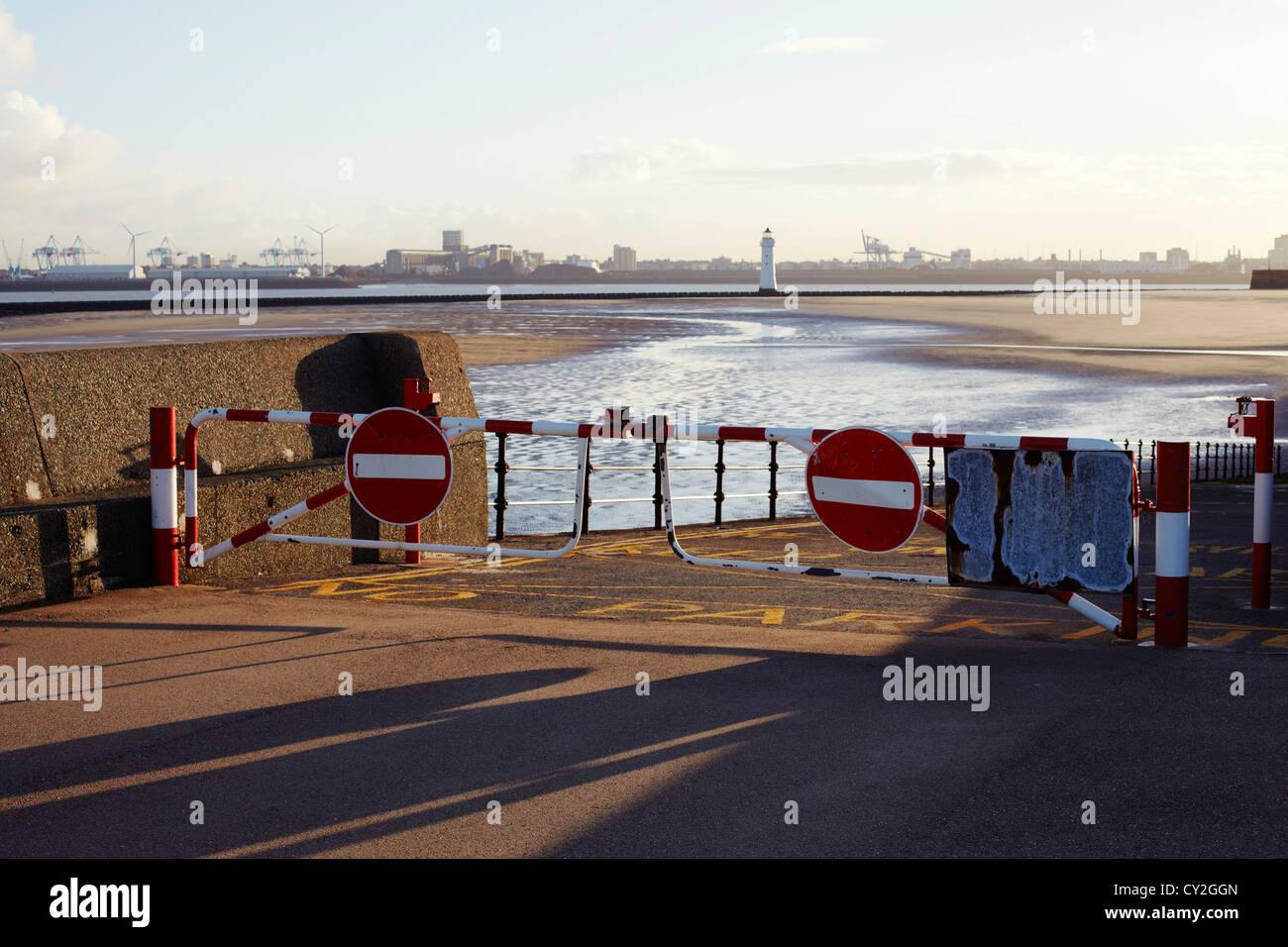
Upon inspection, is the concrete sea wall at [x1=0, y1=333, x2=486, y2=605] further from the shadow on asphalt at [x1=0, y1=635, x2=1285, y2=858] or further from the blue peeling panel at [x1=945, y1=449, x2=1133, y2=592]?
the blue peeling panel at [x1=945, y1=449, x2=1133, y2=592]

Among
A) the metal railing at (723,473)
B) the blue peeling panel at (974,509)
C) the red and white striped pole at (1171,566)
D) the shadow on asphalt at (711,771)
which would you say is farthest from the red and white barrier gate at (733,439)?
the shadow on asphalt at (711,771)

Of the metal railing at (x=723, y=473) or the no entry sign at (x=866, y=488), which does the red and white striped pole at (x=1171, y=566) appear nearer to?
the metal railing at (x=723, y=473)

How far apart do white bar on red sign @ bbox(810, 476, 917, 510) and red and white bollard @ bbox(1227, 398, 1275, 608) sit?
3151 mm

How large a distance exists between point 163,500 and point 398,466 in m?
1.66

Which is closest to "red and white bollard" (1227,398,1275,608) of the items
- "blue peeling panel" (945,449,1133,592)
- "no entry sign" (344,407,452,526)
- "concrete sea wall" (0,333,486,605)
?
"blue peeling panel" (945,449,1133,592)

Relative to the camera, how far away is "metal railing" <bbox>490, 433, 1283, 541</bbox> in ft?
46.3

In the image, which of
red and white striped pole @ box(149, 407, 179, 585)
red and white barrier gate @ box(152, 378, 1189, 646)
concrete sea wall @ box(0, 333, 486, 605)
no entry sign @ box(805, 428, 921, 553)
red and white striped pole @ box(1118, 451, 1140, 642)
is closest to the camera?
red and white striped pole @ box(1118, 451, 1140, 642)

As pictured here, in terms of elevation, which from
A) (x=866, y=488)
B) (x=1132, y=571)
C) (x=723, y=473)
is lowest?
(x=723, y=473)

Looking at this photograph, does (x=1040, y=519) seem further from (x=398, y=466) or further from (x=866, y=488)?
(x=398, y=466)

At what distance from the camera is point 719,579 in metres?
10.7

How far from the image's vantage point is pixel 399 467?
846cm

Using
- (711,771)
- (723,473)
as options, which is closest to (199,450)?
(711,771)

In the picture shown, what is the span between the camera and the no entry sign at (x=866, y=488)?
23.6 ft
